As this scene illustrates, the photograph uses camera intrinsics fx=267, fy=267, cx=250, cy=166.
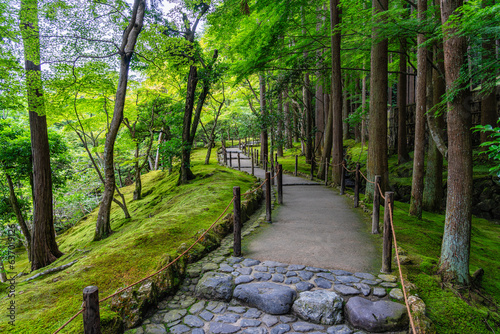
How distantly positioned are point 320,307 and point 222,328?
122 cm

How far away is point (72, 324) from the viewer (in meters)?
2.83

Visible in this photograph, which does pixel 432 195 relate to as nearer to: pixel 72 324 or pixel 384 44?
pixel 384 44

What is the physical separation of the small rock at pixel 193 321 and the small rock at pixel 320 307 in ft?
3.93

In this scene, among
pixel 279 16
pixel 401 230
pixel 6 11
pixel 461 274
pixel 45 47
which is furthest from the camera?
pixel 279 16

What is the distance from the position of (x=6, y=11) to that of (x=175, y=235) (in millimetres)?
7013

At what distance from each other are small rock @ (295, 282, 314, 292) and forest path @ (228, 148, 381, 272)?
0.64 meters

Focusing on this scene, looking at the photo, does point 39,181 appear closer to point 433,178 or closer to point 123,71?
point 123,71

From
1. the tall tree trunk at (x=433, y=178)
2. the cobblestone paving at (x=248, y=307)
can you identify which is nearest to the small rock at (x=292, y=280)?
the cobblestone paving at (x=248, y=307)

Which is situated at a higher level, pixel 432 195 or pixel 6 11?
pixel 6 11

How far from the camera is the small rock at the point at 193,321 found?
326 cm

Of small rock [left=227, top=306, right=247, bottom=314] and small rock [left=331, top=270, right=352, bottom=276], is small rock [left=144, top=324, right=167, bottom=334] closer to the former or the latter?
small rock [left=227, top=306, right=247, bottom=314]

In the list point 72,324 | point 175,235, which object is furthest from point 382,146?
point 72,324

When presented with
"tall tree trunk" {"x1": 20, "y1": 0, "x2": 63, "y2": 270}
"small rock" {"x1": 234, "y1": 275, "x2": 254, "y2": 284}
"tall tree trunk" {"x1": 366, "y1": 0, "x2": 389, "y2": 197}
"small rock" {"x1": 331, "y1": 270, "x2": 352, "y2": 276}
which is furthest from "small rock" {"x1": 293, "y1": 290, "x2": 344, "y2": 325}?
"tall tree trunk" {"x1": 20, "y1": 0, "x2": 63, "y2": 270}

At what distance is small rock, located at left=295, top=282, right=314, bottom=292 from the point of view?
370 centimetres
